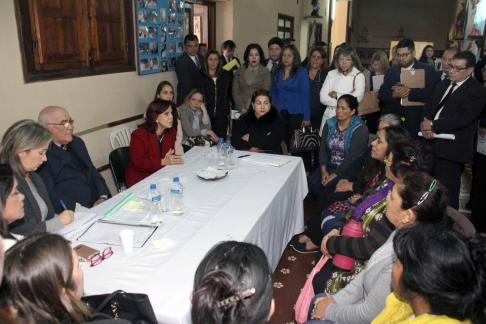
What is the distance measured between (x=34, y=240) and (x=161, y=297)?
0.52 m

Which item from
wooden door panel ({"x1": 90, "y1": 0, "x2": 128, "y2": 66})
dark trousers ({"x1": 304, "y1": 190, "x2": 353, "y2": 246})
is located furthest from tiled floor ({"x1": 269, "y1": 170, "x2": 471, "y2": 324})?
wooden door panel ({"x1": 90, "y1": 0, "x2": 128, "y2": 66})

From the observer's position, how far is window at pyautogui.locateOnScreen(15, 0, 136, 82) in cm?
281

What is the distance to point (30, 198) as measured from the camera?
197 centimetres

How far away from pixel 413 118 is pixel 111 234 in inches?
126

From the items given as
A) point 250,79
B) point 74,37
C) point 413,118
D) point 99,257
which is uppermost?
point 74,37

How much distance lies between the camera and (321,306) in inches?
69.4

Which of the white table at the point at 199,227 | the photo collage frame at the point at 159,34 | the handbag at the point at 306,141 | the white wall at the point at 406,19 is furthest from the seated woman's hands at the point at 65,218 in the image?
the white wall at the point at 406,19

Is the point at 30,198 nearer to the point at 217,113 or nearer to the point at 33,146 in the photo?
the point at 33,146

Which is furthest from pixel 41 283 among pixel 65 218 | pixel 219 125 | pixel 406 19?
pixel 406 19

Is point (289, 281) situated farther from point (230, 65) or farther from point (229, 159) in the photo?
point (230, 65)

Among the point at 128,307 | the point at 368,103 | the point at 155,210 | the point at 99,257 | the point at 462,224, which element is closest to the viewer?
the point at 128,307

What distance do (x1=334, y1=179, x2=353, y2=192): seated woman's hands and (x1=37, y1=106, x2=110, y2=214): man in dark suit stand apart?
1.82 metres

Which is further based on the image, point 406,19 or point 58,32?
Result: point 406,19

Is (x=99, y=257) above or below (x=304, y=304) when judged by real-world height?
above
